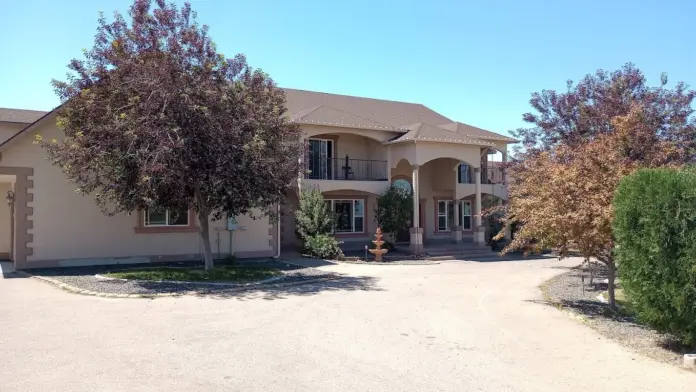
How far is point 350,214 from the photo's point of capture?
25.6m

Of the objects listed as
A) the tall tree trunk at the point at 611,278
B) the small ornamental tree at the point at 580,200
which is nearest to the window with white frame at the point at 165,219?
the small ornamental tree at the point at 580,200

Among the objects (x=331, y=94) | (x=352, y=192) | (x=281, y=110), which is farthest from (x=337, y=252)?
(x=331, y=94)

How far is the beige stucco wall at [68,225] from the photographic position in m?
16.5

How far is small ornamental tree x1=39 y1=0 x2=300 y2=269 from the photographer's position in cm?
1279

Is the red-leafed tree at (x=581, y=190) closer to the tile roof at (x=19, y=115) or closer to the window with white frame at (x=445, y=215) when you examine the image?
the window with white frame at (x=445, y=215)

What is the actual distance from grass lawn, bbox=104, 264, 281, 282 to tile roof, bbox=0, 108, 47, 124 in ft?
29.1

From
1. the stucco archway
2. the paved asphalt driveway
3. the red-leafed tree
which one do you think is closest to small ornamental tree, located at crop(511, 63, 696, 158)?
the red-leafed tree

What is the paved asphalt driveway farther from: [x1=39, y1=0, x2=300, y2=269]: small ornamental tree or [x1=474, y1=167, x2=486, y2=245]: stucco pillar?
[x1=474, y1=167, x2=486, y2=245]: stucco pillar

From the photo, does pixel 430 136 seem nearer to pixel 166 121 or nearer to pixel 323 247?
pixel 323 247

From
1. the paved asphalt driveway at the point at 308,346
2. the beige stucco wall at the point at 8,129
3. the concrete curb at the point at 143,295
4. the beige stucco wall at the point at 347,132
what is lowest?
the paved asphalt driveway at the point at 308,346

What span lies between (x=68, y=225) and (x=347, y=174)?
11916mm

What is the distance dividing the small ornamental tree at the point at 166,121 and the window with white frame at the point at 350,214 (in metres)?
10.7

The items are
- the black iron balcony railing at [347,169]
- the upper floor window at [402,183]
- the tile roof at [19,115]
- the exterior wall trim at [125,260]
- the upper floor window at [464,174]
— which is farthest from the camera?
the upper floor window at [464,174]

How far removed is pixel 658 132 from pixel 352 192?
12553 mm
